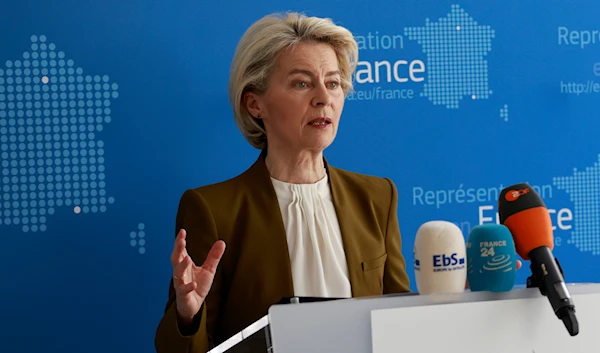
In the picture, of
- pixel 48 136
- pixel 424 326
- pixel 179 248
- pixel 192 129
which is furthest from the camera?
pixel 192 129

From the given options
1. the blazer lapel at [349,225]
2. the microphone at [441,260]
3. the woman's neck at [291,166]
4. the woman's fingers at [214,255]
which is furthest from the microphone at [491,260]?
the woman's neck at [291,166]

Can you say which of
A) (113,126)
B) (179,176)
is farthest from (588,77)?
(113,126)

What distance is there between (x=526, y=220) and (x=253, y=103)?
2.98ft

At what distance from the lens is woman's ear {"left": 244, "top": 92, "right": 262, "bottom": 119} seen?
6.26 feet

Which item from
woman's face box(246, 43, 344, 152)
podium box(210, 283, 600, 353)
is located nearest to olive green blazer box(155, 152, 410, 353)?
woman's face box(246, 43, 344, 152)

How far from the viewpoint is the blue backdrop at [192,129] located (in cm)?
200

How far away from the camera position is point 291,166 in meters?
1.90

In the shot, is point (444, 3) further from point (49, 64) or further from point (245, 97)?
point (49, 64)

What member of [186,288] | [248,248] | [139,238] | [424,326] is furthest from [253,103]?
[424,326]

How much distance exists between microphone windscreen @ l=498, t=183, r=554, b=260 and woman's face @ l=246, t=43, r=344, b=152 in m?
0.68

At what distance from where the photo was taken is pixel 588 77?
7.86 ft

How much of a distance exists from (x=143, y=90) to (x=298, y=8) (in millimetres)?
516

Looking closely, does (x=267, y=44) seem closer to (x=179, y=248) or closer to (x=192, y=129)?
(x=192, y=129)

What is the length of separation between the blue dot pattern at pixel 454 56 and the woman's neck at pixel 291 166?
58 centimetres
